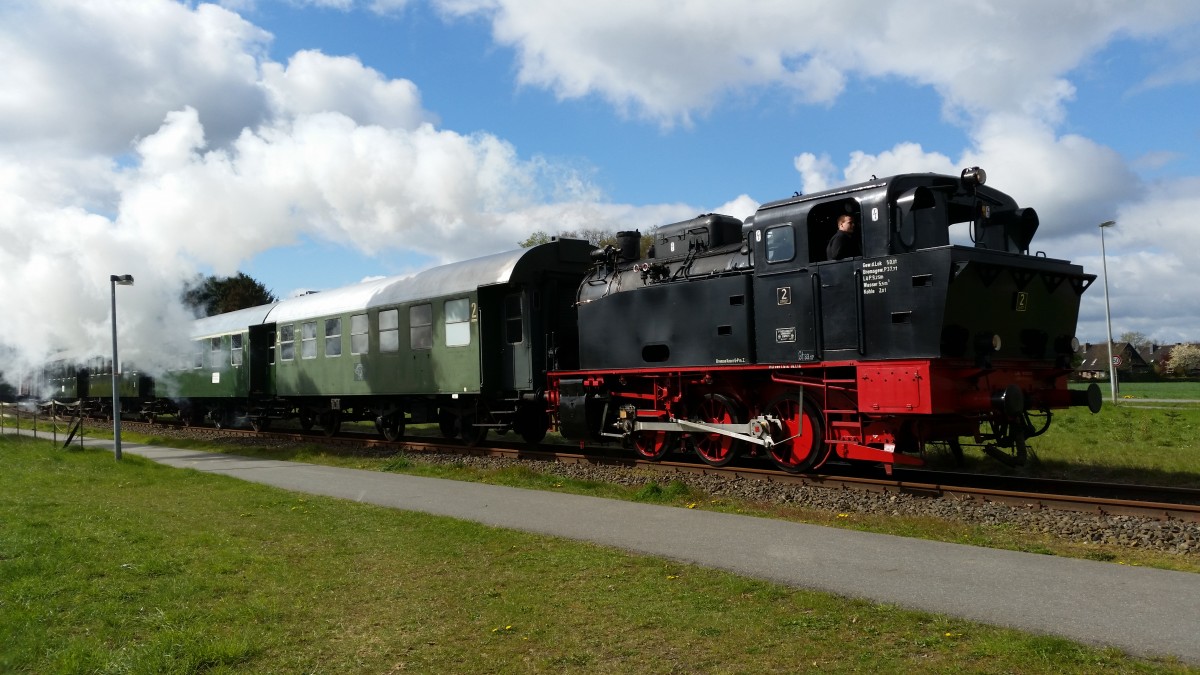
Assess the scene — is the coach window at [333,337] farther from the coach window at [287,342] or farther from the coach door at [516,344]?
the coach door at [516,344]

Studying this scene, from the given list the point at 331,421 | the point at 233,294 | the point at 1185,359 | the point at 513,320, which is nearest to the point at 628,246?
the point at 513,320

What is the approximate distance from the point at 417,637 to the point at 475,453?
1050 cm

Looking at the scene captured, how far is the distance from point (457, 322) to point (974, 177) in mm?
9219

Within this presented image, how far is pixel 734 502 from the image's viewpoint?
930cm

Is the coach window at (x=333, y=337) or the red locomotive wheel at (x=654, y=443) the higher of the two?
the coach window at (x=333, y=337)

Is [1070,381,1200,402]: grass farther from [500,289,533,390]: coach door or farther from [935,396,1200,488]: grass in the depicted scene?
[500,289,533,390]: coach door

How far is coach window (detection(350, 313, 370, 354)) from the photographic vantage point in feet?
58.2

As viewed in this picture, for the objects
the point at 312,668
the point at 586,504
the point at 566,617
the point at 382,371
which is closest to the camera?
the point at 312,668

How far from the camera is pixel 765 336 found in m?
10.4

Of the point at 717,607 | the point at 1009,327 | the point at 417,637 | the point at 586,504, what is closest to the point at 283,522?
the point at 586,504

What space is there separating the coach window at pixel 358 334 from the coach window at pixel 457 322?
303 cm

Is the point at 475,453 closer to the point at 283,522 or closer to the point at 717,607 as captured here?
the point at 283,522

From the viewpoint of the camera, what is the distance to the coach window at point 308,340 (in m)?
19.5

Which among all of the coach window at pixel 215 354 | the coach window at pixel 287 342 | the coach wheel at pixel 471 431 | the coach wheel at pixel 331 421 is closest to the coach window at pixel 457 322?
the coach wheel at pixel 471 431
